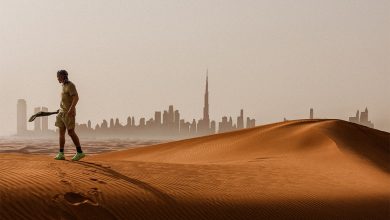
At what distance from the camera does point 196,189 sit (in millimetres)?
11828

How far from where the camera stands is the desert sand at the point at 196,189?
9.13 m

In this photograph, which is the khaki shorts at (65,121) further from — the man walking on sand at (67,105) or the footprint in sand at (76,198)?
the footprint in sand at (76,198)

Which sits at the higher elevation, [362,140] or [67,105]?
[67,105]

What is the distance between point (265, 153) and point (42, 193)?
1724 cm

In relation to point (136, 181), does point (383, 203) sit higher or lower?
lower

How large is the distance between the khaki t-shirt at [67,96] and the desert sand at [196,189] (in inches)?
49.8

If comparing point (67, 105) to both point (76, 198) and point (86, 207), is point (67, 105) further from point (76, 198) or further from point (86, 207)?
point (86, 207)

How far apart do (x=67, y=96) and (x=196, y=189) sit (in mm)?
3504

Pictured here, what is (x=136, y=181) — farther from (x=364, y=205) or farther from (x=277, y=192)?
(x=364, y=205)

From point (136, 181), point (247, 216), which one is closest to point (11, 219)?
point (136, 181)

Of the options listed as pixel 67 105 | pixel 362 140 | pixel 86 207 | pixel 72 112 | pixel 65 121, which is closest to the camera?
pixel 86 207

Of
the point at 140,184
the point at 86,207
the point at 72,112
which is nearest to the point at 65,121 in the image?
the point at 72,112

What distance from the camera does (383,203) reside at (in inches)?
561

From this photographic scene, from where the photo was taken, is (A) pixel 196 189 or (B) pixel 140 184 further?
(A) pixel 196 189
